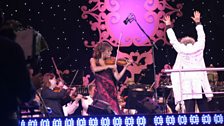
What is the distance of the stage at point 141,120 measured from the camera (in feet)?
16.2

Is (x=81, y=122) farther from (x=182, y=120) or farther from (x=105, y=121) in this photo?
(x=182, y=120)

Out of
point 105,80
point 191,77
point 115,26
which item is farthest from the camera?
point 115,26

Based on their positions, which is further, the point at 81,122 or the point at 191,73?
the point at 191,73

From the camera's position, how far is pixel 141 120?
494 cm

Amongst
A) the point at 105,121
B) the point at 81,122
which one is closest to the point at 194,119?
the point at 105,121

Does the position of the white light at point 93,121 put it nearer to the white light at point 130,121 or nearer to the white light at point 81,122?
the white light at point 81,122

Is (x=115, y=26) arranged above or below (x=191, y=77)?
above

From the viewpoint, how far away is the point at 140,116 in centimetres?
495

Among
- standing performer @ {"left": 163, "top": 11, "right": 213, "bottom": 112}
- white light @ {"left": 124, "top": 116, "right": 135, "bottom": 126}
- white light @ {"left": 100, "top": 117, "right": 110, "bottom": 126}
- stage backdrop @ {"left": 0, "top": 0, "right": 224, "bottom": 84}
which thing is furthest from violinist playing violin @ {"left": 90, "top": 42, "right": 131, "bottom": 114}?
stage backdrop @ {"left": 0, "top": 0, "right": 224, "bottom": 84}

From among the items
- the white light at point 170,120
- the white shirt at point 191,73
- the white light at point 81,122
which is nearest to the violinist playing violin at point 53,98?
the white light at point 81,122

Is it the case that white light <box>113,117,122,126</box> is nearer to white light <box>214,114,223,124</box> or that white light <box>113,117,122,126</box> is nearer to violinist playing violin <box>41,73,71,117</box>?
white light <box>214,114,223,124</box>

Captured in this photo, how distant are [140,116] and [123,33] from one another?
14.5 ft

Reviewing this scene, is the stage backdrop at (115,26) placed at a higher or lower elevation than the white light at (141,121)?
higher

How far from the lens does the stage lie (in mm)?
4938
